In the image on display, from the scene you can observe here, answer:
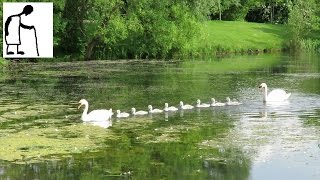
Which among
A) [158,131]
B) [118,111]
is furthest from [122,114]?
[158,131]

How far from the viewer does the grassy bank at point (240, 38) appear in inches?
2590

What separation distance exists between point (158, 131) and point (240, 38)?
52.8m

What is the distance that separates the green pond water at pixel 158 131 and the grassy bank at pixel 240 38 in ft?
84.5

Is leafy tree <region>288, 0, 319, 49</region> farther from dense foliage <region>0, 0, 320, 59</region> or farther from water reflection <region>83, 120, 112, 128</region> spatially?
water reflection <region>83, 120, 112, 128</region>

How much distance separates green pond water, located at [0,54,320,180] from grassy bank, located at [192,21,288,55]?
25.7 meters

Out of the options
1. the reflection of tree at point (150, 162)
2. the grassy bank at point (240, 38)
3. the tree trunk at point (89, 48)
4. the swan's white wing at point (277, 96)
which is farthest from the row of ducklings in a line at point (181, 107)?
the grassy bank at point (240, 38)

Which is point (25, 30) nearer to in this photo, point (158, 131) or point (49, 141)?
point (49, 141)

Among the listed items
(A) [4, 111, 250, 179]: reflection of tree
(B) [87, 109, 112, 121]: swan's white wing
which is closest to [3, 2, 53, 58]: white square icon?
(B) [87, 109, 112, 121]: swan's white wing

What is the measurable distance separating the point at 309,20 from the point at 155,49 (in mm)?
30451

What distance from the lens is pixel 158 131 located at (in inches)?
827

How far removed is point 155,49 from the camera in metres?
55.9

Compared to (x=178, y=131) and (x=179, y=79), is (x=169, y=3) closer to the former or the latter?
(x=179, y=79)

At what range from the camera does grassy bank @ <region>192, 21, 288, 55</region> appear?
65787 millimetres

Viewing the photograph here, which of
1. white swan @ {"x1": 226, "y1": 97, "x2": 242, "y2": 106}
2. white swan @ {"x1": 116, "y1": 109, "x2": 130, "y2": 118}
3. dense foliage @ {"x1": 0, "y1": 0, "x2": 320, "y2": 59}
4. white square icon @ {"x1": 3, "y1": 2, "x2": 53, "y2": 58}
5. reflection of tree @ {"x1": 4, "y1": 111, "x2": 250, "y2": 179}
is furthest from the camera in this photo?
dense foliage @ {"x1": 0, "y1": 0, "x2": 320, "y2": 59}
